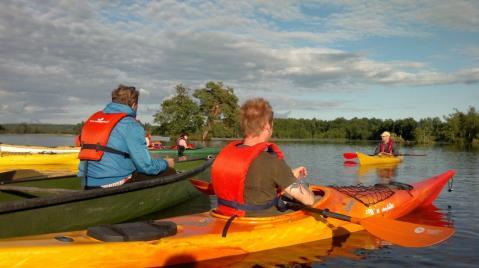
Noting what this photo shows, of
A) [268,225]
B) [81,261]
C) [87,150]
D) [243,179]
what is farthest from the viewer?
[87,150]

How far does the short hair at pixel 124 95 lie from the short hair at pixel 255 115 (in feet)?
5.32

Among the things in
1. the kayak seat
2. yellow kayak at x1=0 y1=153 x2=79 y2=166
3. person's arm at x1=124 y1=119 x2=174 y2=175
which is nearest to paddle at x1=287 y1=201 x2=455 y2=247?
the kayak seat

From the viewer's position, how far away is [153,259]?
13.8 ft

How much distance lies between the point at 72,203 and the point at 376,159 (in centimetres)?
1453

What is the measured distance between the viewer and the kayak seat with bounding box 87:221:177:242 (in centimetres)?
414

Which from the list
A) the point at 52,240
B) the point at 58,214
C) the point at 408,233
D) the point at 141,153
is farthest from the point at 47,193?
the point at 408,233

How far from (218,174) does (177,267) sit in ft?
3.66

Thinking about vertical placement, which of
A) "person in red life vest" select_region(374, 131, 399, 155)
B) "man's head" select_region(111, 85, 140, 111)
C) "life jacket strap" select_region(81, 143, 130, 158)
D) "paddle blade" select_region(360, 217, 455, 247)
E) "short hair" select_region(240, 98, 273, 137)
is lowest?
"paddle blade" select_region(360, 217, 455, 247)

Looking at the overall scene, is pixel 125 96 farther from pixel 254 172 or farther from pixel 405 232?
pixel 405 232

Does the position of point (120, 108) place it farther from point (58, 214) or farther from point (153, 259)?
point (153, 259)

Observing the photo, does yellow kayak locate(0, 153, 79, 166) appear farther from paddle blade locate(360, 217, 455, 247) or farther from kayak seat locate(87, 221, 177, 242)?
paddle blade locate(360, 217, 455, 247)

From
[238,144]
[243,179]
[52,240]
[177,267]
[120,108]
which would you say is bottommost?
[177,267]

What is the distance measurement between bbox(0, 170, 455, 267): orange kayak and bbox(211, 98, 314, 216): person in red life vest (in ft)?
0.66

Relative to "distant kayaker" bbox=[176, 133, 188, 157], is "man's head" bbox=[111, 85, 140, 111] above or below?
above
